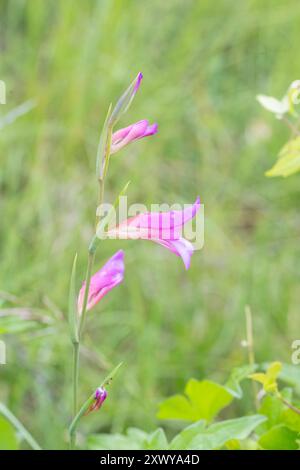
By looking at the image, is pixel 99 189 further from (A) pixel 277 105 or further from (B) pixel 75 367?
(A) pixel 277 105

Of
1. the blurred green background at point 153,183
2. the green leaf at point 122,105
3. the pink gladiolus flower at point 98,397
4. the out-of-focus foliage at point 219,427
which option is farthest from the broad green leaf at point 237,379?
the blurred green background at point 153,183

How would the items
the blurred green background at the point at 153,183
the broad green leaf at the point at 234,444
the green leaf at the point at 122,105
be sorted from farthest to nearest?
1. the blurred green background at the point at 153,183
2. the broad green leaf at the point at 234,444
3. the green leaf at the point at 122,105

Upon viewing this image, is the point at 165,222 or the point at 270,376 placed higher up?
the point at 165,222

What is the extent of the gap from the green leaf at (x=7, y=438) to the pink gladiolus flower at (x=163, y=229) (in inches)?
8.8

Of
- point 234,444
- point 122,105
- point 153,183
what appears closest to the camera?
point 122,105

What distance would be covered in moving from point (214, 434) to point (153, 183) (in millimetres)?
1576

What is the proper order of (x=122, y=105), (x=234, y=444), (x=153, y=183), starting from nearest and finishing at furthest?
1. (x=122, y=105)
2. (x=234, y=444)
3. (x=153, y=183)

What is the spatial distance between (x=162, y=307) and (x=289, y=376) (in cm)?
122

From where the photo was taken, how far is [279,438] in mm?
566

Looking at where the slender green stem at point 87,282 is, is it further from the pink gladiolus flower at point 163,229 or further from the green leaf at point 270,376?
the green leaf at point 270,376

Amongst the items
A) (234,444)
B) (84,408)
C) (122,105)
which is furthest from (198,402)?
(122,105)

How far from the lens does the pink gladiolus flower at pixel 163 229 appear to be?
516mm
